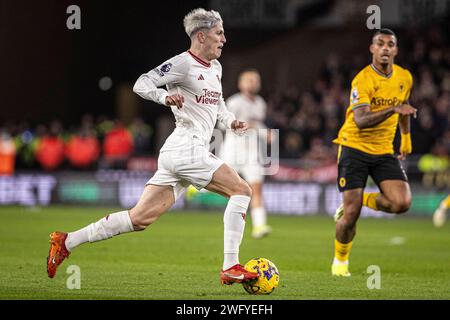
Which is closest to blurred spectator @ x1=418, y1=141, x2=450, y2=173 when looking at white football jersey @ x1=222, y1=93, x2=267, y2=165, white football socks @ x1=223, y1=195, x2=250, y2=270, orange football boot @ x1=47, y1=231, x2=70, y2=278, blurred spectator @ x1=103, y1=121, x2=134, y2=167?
white football jersey @ x1=222, y1=93, x2=267, y2=165

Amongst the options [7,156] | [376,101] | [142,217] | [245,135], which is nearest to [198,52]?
[142,217]

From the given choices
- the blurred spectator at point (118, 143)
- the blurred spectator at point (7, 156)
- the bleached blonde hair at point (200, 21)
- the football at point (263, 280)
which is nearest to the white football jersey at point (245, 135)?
the bleached blonde hair at point (200, 21)

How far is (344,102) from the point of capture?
2384 cm

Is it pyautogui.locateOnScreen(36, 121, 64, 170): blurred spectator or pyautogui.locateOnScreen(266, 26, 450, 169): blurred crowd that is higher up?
pyautogui.locateOnScreen(266, 26, 450, 169): blurred crowd

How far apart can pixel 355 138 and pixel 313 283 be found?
175 cm

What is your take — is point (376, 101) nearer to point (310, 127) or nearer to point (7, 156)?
point (310, 127)

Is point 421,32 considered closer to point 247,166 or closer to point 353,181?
point 247,166

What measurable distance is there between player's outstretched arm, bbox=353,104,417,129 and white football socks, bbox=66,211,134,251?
8.62ft

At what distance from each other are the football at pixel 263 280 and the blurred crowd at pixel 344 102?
43.2ft

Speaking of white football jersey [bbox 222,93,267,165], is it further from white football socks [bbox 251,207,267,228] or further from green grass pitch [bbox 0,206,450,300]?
green grass pitch [bbox 0,206,450,300]

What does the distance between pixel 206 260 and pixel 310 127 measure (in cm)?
1242

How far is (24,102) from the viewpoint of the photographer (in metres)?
29.9

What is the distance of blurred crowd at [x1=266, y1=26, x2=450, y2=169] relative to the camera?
21.8m

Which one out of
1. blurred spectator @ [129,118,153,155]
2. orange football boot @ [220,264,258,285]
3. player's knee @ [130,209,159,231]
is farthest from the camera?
blurred spectator @ [129,118,153,155]
